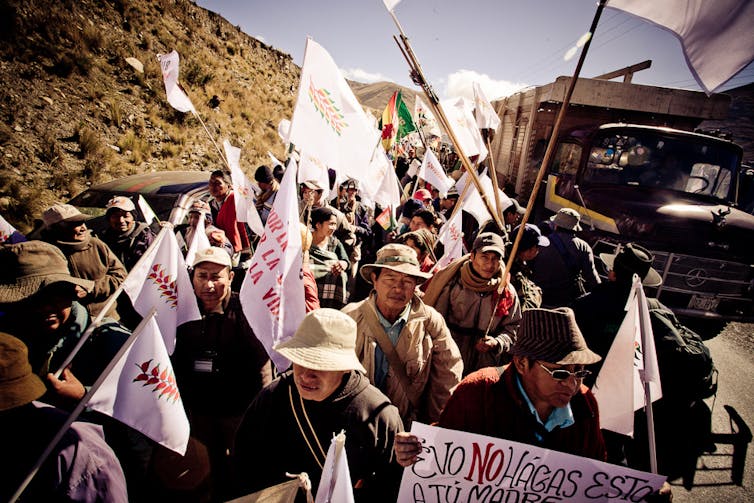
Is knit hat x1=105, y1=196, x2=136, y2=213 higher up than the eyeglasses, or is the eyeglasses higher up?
knit hat x1=105, y1=196, x2=136, y2=213

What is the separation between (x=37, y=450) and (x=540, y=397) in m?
2.25

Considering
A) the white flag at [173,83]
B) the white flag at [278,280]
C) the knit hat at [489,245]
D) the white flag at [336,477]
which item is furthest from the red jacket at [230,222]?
the white flag at [336,477]

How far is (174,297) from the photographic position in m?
2.30

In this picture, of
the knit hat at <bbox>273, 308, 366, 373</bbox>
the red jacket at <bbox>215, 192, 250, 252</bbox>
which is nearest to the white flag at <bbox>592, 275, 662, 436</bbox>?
the knit hat at <bbox>273, 308, 366, 373</bbox>

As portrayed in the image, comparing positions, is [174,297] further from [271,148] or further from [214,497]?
[271,148]

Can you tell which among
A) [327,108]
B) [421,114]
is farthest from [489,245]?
[421,114]

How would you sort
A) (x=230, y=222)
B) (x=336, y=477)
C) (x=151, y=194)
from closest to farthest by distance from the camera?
(x=336, y=477), (x=230, y=222), (x=151, y=194)

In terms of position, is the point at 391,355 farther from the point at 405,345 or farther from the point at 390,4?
the point at 390,4

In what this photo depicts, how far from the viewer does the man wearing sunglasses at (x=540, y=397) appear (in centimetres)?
167

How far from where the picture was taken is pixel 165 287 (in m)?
2.27

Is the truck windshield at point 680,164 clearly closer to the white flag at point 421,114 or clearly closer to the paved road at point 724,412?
the paved road at point 724,412

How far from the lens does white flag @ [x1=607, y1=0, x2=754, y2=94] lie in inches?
51.3

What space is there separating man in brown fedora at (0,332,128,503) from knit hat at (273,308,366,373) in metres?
0.85

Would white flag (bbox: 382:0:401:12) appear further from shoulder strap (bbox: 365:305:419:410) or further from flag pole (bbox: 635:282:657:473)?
flag pole (bbox: 635:282:657:473)
